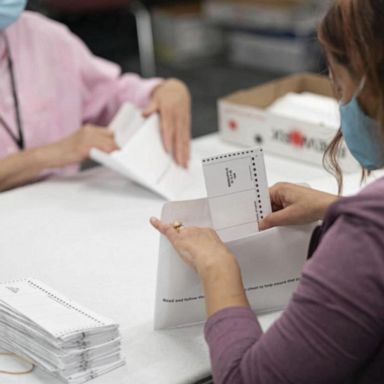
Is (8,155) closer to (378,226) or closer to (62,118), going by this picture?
(62,118)

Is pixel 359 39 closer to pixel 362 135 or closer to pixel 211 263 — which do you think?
pixel 362 135


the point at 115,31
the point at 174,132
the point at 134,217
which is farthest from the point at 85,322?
the point at 115,31

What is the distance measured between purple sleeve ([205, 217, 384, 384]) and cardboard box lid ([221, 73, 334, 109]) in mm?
1178

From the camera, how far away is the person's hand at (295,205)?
123 cm

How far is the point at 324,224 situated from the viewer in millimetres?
970

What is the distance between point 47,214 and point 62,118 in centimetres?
47

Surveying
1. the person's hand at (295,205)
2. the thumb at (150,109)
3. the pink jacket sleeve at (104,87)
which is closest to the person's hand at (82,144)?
the thumb at (150,109)

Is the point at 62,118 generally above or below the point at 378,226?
below

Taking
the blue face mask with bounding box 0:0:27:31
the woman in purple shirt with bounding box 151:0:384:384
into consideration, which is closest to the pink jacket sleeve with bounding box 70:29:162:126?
the blue face mask with bounding box 0:0:27:31

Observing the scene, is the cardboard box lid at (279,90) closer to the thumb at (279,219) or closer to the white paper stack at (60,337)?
the thumb at (279,219)

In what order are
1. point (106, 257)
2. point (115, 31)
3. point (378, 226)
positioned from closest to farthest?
point (378, 226) < point (106, 257) < point (115, 31)

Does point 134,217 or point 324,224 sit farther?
point 134,217

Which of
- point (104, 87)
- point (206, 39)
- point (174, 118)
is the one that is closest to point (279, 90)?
point (174, 118)

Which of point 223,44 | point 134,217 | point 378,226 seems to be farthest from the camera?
point 223,44
